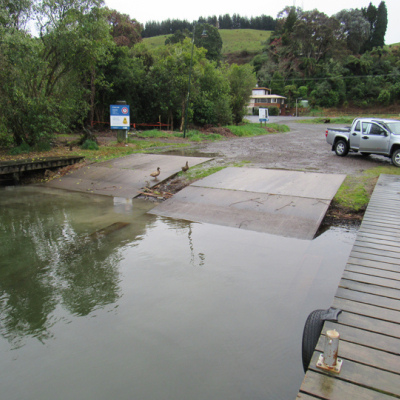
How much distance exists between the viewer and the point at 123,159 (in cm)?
1641

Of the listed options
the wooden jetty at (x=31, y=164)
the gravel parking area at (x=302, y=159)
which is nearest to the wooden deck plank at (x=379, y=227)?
the gravel parking area at (x=302, y=159)

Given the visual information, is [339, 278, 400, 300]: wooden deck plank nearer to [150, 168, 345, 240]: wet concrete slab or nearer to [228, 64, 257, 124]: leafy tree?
[150, 168, 345, 240]: wet concrete slab

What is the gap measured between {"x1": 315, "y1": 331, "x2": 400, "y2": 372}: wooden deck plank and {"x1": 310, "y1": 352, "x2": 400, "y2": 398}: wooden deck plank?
0.06 metres

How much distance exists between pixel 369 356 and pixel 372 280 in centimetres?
172

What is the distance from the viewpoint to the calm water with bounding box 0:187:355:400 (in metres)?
3.90

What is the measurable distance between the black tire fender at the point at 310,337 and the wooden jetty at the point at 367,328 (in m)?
0.12

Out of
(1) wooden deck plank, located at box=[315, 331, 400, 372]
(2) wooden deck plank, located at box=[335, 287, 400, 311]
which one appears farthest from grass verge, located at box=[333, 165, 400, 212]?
(1) wooden deck plank, located at box=[315, 331, 400, 372]

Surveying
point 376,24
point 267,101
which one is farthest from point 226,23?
point 267,101

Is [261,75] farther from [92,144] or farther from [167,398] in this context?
[167,398]

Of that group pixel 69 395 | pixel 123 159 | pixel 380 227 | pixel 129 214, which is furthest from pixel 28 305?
pixel 123 159

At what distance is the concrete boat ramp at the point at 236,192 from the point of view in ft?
29.9

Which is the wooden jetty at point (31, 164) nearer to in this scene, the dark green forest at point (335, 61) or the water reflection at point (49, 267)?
the water reflection at point (49, 267)

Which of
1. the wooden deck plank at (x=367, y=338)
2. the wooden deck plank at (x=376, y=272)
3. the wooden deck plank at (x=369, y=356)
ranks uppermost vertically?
the wooden deck plank at (x=376, y=272)


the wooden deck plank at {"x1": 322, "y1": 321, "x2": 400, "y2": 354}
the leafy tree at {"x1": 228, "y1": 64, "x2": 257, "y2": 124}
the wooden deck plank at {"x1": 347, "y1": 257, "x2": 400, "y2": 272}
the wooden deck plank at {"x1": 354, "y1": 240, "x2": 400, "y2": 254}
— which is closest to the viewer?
the wooden deck plank at {"x1": 322, "y1": 321, "x2": 400, "y2": 354}
